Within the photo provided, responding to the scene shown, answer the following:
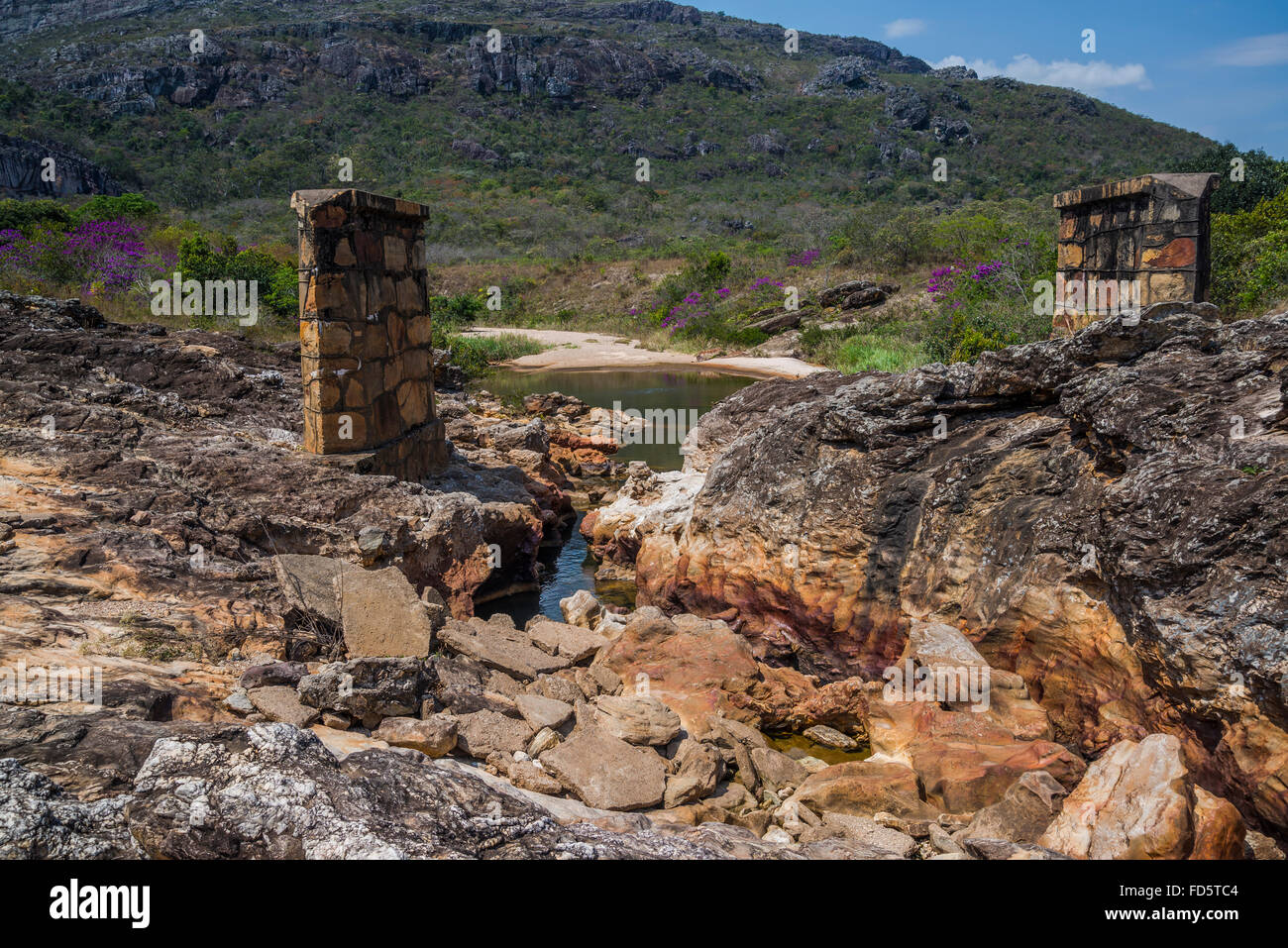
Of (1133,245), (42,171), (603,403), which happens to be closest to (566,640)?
(1133,245)

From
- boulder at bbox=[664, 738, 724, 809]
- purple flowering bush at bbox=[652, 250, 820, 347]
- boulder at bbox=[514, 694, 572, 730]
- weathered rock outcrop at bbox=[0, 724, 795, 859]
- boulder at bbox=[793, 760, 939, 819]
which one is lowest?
boulder at bbox=[793, 760, 939, 819]

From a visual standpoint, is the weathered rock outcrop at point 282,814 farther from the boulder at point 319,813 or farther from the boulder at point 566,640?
the boulder at point 566,640

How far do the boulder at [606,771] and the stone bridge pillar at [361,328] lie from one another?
3.29 meters

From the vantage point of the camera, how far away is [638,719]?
470 cm

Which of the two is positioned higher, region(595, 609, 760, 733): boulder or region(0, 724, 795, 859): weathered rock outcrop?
region(0, 724, 795, 859): weathered rock outcrop

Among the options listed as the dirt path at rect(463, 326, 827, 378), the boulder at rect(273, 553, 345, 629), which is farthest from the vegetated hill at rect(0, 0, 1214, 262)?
the boulder at rect(273, 553, 345, 629)

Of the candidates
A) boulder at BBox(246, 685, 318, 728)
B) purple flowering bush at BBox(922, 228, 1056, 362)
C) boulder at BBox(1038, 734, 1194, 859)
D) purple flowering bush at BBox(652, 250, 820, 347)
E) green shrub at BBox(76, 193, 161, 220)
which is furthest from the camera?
purple flowering bush at BBox(652, 250, 820, 347)

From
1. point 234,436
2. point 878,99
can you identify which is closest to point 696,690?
point 234,436

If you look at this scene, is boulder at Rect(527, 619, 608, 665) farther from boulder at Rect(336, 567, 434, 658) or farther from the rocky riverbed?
boulder at Rect(336, 567, 434, 658)

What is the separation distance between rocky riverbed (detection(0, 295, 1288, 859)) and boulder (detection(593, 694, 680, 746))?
0.07ft

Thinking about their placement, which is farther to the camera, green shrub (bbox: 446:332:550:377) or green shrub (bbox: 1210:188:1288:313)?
green shrub (bbox: 446:332:550:377)

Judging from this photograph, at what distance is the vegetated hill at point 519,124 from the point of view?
40.7 meters

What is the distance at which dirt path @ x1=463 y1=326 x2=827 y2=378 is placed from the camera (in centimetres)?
2058

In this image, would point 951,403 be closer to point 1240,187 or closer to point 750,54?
point 1240,187
